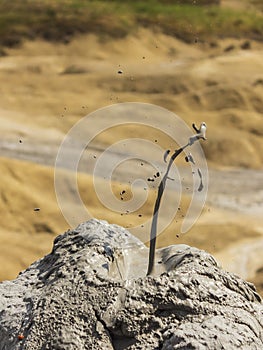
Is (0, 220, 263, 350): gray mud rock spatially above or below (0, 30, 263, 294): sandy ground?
below

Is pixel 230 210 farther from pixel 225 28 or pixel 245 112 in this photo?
pixel 225 28

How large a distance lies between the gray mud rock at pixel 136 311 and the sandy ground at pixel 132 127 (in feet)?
26.3

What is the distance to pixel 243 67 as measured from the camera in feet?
72.2

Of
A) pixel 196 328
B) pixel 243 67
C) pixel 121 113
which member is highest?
pixel 243 67

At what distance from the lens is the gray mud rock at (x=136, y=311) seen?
11.6 ft

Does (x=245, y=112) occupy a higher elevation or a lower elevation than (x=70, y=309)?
higher

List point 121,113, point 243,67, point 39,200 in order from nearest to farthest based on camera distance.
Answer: point 39,200, point 121,113, point 243,67

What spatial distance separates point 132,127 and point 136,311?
1522cm

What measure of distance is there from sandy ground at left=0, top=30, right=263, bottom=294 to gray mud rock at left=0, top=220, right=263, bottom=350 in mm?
8019

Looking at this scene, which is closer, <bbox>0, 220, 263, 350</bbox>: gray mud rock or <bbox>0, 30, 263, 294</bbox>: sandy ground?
<bbox>0, 220, 263, 350</bbox>: gray mud rock

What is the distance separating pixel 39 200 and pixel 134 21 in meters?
10.9

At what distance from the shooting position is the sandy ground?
13.9 meters

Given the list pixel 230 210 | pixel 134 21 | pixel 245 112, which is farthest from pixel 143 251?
pixel 134 21

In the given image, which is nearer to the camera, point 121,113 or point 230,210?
point 230,210
